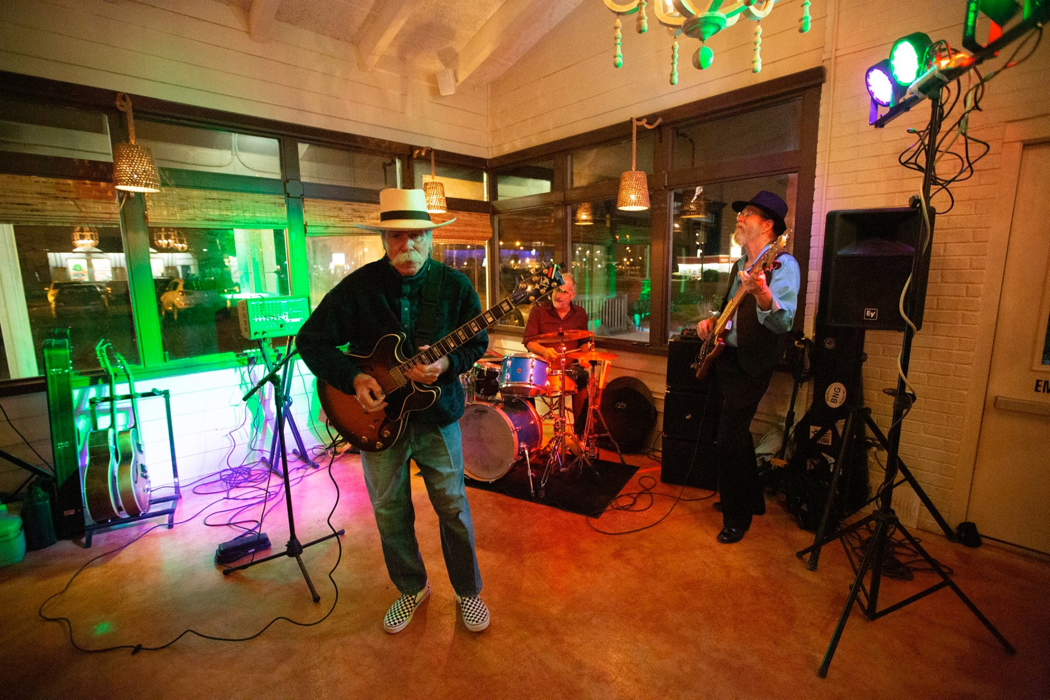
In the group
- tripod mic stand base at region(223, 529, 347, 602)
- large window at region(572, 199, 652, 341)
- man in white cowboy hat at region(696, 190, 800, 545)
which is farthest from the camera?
large window at region(572, 199, 652, 341)

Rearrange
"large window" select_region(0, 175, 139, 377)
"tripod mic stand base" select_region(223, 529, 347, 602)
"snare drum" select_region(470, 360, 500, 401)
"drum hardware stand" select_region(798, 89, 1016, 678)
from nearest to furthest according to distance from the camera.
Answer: "drum hardware stand" select_region(798, 89, 1016, 678) < "tripod mic stand base" select_region(223, 529, 347, 602) < "large window" select_region(0, 175, 139, 377) < "snare drum" select_region(470, 360, 500, 401)

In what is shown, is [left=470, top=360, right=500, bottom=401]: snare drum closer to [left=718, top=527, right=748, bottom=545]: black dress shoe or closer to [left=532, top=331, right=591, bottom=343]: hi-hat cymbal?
[left=532, top=331, right=591, bottom=343]: hi-hat cymbal

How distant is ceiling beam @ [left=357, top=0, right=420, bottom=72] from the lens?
3863 mm

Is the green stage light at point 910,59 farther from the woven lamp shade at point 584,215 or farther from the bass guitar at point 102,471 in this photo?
the bass guitar at point 102,471

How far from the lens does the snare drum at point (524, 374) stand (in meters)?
3.60

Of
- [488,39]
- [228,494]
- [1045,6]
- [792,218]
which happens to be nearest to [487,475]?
[228,494]

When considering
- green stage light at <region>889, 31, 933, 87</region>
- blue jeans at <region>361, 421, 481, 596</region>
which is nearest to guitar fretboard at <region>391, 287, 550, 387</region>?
blue jeans at <region>361, 421, 481, 596</region>

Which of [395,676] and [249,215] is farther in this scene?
[249,215]

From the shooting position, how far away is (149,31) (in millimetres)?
3475

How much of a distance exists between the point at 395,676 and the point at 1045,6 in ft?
10.2

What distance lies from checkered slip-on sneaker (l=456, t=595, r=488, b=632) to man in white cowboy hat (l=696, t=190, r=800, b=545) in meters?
1.50

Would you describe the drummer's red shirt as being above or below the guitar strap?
below


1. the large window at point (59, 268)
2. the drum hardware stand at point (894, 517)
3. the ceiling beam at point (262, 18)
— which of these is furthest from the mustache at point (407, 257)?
the ceiling beam at point (262, 18)

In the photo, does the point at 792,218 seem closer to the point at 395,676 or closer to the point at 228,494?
the point at 395,676
